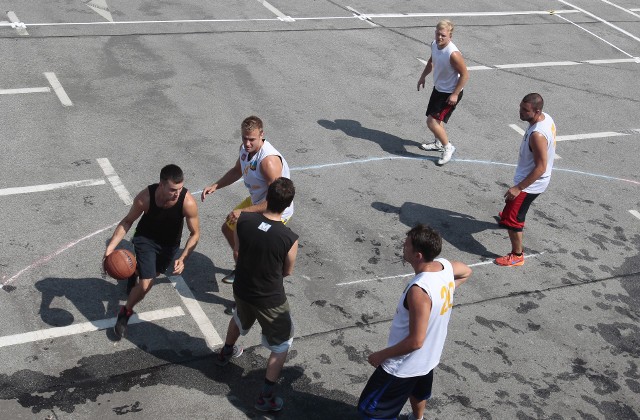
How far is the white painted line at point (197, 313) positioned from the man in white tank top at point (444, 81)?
4748 mm

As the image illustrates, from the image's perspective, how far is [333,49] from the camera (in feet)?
48.8

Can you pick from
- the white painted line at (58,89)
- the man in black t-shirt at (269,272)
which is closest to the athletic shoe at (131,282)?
the man in black t-shirt at (269,272)

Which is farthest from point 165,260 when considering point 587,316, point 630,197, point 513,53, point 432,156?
point 513,53

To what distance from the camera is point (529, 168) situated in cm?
900

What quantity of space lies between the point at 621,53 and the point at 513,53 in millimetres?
2865

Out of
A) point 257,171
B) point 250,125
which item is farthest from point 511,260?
point 250,125

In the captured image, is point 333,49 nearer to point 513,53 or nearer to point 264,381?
point 513,53

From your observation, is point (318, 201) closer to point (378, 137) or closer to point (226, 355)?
point (378, 137)

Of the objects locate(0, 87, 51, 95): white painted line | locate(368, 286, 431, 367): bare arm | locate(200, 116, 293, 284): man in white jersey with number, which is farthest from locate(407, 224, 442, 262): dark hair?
locate(0, 87, 51, 95): white painted line

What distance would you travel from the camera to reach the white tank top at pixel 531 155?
877 centimetres

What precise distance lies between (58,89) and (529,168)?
23.8ft

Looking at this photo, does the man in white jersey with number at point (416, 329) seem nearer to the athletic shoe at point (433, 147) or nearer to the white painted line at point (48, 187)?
the white painted line at point (48, 187)

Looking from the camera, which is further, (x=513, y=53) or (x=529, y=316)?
(x=513, y=53)

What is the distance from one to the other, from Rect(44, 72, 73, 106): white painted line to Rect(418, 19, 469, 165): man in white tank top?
17.8 ft
